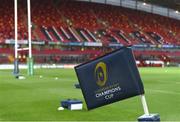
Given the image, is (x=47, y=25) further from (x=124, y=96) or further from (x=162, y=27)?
(x=124, y=96)

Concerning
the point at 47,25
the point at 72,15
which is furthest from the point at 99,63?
the point at 72,15

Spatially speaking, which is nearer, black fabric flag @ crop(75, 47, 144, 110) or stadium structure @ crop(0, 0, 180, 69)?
black fabric flag @ crop(75, 47, 144, 110)

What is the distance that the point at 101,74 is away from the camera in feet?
26.9

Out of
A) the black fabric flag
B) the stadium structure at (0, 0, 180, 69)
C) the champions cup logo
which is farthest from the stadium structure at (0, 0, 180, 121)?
the champions cup logo

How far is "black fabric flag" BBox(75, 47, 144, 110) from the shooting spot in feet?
25.9

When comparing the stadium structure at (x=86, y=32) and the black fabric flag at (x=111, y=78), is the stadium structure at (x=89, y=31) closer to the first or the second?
the stadium structure at (x=86, y=32)

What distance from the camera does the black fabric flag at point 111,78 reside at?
789cm

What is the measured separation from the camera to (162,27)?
9406cm

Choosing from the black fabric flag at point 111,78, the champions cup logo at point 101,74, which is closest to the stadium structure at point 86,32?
the black fabric flag at point 111,78

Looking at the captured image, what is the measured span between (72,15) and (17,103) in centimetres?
6871

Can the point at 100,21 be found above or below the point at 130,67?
above

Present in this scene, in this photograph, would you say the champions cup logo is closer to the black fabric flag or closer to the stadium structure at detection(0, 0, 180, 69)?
the black fabric flag

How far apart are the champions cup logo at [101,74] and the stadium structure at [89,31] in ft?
189

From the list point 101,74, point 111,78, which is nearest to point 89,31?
point 101,74
